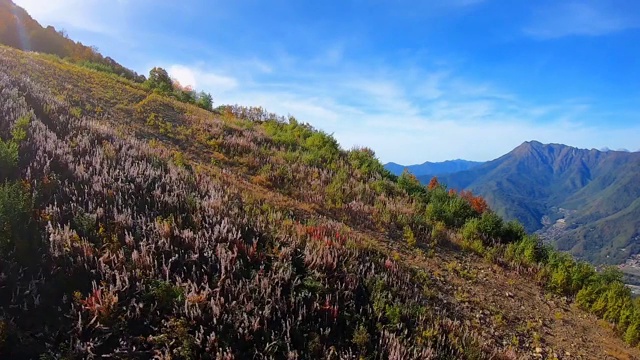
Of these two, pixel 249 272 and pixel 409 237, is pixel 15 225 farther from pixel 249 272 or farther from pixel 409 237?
pixel 409 237

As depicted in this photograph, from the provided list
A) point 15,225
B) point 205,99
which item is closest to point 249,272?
point 15,225

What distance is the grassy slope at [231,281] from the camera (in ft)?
12.6

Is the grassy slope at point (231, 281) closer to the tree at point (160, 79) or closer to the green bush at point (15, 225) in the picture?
the green bush at point (15, 225)

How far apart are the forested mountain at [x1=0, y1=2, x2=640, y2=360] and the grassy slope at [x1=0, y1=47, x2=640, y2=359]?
24 millimetres

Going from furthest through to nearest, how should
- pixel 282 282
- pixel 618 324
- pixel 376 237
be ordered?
pixel 376 237
pixel 618 324
pixel 282 282

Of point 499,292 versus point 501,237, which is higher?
point 501,237

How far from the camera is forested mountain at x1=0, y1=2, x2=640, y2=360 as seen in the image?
3.88 m

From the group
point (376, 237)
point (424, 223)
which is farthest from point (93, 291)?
point (424, 223)

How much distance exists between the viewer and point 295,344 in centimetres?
406

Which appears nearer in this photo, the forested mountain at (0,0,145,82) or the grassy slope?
the grassy slope

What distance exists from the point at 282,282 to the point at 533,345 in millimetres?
3970

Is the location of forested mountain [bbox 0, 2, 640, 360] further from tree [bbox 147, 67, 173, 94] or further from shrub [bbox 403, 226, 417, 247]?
tree [bbox 147, 67, 173, 94]

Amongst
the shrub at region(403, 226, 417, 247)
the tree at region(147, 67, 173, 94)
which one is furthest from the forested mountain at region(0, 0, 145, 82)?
the shrub at region(403, 226, 417, 247)

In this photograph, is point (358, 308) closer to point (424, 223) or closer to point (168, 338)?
point (168, 338)
